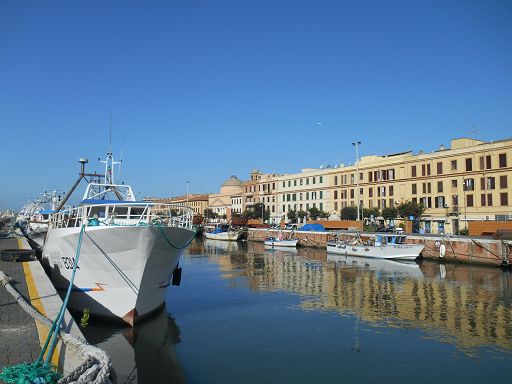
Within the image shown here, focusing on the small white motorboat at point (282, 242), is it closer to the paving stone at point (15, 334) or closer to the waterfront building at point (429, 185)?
the waterfront building at point (429, 185)

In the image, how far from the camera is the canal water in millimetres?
12562

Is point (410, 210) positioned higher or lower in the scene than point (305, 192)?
lower

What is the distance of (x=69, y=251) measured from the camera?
16859 millimetres

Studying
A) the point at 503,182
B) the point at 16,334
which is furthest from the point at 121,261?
the point at 503,182

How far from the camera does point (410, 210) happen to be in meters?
63.5

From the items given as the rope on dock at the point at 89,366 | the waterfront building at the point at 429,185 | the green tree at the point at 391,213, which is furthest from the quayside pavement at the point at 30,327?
the green tree at the point at 391,213

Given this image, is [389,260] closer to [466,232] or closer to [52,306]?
[466,232]

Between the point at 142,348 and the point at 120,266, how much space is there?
2.97 meters

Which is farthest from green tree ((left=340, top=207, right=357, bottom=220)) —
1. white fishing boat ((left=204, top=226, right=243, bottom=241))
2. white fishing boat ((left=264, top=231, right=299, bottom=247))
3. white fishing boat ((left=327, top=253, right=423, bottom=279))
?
white fishing boat ((left=327, top=253, right=423, bottom=279))

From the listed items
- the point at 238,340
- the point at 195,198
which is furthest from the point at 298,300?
the point at 195,198

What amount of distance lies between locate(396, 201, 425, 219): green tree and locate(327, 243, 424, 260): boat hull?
18.5m

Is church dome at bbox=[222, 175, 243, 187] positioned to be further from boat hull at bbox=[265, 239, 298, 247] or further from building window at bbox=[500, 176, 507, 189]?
building window at bbox=[500, 176, 507, 189]

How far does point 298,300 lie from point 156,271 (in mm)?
9435

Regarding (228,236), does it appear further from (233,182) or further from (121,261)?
(121,261)
